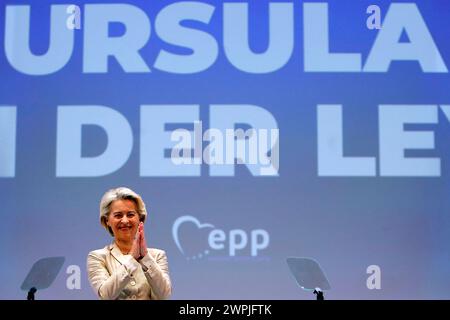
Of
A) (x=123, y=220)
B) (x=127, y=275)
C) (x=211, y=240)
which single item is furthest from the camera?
(x=211, y=240)

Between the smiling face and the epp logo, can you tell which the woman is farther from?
the epp logo

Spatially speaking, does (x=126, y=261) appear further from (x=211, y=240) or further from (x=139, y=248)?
(x=211, y=240)

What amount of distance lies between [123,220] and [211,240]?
5.35 ft

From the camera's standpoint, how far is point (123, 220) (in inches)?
122

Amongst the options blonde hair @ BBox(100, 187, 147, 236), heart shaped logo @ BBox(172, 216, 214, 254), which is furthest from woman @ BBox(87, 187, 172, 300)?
heart shaped logo @ BBox(172, 216, 214, 254)

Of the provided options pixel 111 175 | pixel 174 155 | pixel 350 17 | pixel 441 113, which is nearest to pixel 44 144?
pixel 111 175

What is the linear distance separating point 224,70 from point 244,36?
26 cm

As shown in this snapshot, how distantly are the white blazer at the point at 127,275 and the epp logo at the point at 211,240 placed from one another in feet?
5.10

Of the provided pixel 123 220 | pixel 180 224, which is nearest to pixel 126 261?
pixel 123 220

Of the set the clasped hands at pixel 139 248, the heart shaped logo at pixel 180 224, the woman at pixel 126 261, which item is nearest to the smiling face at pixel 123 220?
the woman at pixel 126 261

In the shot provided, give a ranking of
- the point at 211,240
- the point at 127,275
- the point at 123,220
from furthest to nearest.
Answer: the point at 211,240 → the point at 123,220 → the point at 127,275

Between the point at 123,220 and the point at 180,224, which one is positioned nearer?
the point at 123,220

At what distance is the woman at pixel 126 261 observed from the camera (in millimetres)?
2857

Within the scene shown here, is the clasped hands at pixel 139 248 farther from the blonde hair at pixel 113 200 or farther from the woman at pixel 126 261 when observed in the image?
the blonde hair at pixel 113 200
